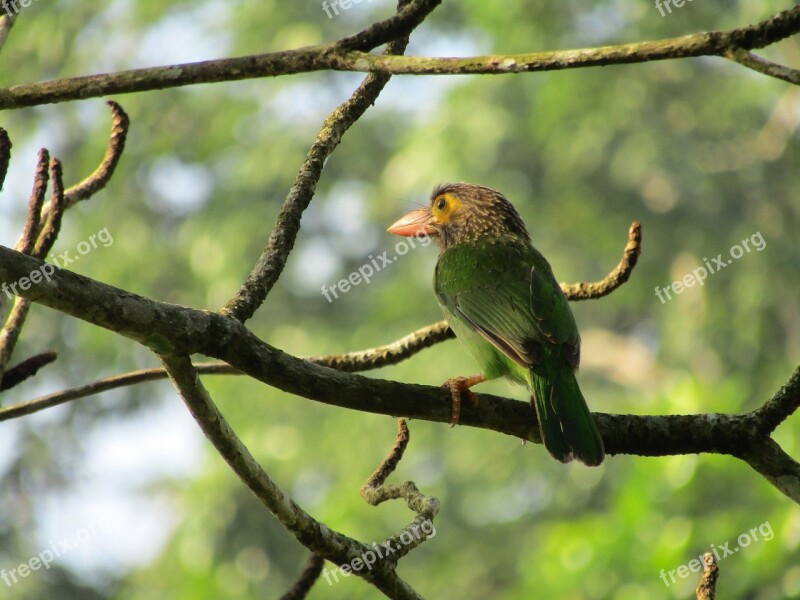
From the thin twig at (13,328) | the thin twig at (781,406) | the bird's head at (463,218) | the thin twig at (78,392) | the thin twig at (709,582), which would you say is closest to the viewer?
the thin twig at (709,582)

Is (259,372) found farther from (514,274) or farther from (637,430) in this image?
(514,274)

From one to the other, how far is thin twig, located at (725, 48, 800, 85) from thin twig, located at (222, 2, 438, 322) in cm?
64

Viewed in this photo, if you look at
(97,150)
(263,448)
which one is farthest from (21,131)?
(263,448)

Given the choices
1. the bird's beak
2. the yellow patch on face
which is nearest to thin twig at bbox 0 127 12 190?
the bird's beak

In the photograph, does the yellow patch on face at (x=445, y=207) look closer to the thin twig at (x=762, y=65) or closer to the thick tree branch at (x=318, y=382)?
the thick tree branch at (x=318, y=382)

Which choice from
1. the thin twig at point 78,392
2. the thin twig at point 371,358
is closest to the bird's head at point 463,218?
the thin twig at point 371,358

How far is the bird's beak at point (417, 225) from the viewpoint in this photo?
4809 mm

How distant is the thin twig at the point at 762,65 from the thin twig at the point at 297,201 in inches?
25.0

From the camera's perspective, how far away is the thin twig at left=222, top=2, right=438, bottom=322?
7.52 ft

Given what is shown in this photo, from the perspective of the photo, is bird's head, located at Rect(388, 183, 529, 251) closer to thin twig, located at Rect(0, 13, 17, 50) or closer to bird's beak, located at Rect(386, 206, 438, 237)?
bird's beak, located at Rect(386, 206, 438, 237)

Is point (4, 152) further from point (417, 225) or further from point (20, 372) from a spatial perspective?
point (417, 225)

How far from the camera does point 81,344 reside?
19953 millimetres

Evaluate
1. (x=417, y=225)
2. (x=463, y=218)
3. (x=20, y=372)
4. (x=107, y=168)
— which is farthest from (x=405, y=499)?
Result: (x=417, y=225)

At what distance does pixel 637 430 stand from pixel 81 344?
18701mm
